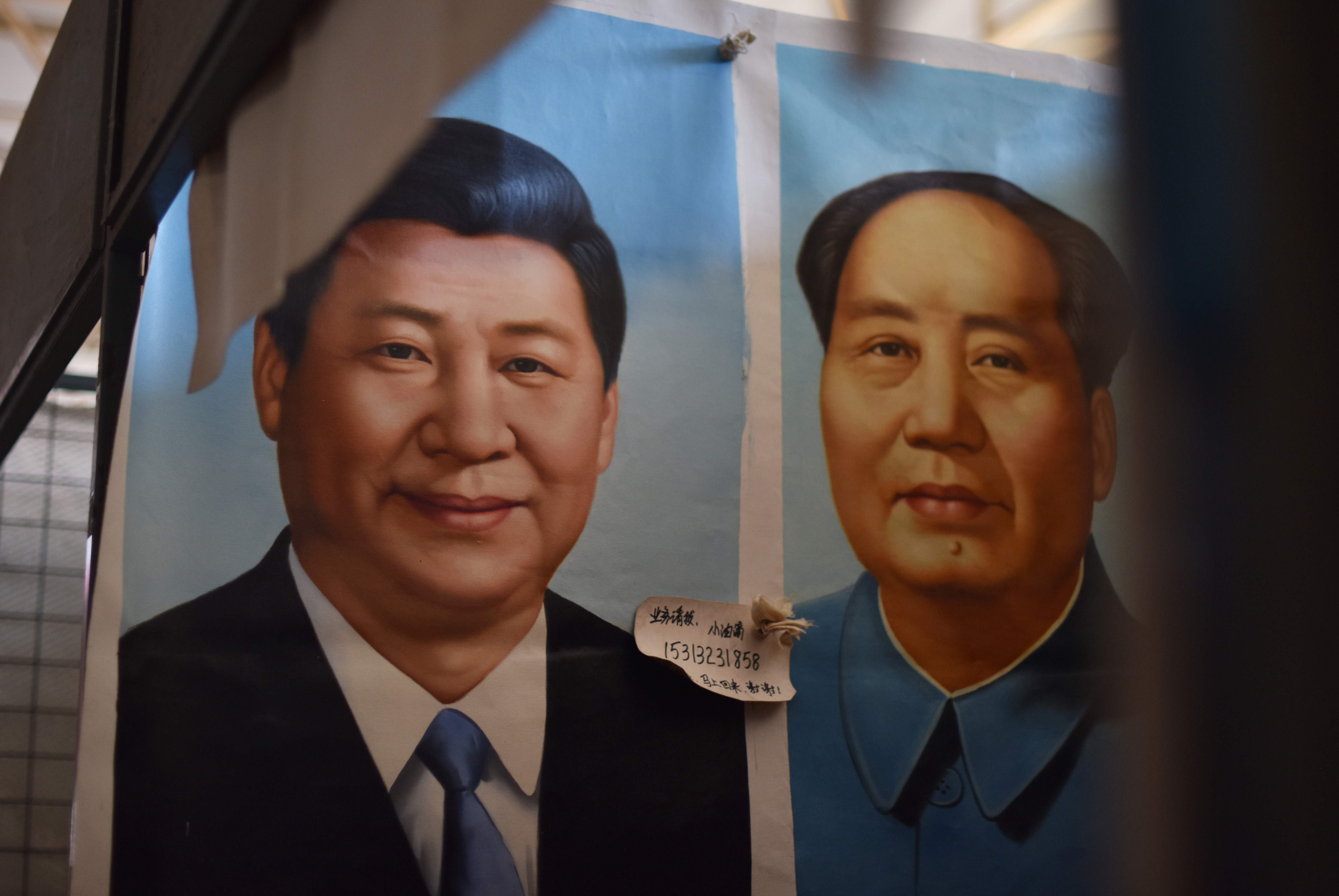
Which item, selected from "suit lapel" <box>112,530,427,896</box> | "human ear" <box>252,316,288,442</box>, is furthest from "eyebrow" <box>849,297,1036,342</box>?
"suit lapel" <box>112,530,427,896</box>

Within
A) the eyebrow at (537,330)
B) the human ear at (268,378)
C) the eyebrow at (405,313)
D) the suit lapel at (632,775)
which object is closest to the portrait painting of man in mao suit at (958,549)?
the suit lapel at (632,775)

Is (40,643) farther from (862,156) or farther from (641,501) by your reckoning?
(862,156)

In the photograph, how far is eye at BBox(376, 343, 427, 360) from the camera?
2.76 metres

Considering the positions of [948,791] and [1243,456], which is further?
[948,791]

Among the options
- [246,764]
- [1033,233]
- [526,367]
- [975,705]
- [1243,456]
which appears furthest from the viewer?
[1033,233]

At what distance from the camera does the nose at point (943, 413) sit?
129 inches

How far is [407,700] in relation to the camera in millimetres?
2639

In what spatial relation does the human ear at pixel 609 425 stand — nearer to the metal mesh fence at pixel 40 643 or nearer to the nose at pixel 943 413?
the nose at pixel 943 413

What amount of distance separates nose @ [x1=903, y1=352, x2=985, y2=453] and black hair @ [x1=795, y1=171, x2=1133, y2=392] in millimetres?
320

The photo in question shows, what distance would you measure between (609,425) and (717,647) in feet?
2.10

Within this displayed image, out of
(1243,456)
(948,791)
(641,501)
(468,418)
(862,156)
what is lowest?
(948,791)

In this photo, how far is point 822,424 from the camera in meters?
3.20

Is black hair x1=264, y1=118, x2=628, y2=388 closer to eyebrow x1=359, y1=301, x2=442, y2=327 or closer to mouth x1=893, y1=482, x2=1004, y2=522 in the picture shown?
eyebrow x1=359, y1=301, x2=442, y2=327

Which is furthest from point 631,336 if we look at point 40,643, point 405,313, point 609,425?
point 40,643
